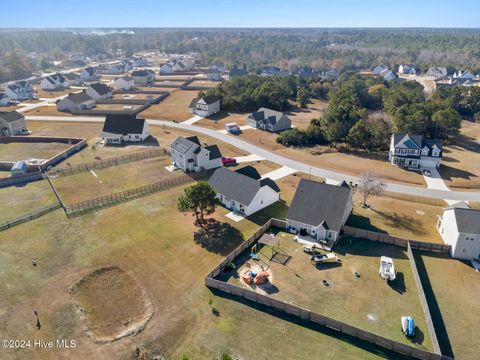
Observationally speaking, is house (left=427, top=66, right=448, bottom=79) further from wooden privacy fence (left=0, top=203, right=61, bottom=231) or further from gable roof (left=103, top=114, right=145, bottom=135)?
wooden privacy fence (left=0, top=203, right=61, bottom=231)

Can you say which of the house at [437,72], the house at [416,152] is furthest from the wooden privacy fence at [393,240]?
the house at [437,72]

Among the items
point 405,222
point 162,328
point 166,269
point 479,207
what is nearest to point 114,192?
point 166,269

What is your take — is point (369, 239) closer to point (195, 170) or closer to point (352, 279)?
point (352, 279)

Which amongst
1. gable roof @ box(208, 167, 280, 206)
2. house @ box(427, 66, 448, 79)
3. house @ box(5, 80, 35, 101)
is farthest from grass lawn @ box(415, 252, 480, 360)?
house @ box(427, 66, 448, 79)

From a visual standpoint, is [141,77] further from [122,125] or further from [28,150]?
[28,150]

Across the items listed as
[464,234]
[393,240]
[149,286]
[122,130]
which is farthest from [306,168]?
[122,130]

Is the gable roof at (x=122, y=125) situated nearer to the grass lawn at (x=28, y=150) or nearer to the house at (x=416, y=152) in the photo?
the grass lawn at (x=28, y=150)

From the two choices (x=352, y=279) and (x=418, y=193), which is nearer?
(x=352, y=279)
